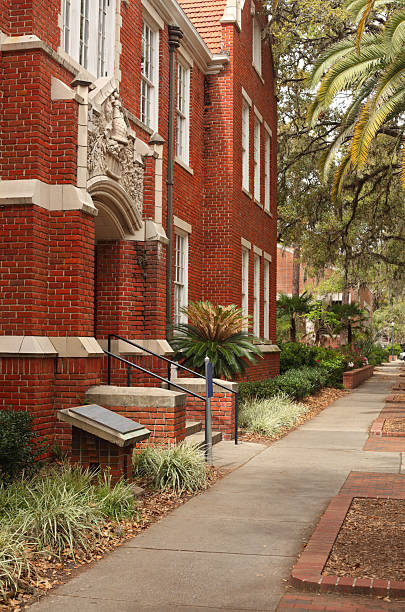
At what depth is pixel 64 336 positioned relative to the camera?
9.36 metres

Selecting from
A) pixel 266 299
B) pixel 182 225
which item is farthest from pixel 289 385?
pixel 182 225

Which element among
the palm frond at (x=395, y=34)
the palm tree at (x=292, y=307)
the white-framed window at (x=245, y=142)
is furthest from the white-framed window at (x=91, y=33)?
the palm tree at (x=292, y=307)

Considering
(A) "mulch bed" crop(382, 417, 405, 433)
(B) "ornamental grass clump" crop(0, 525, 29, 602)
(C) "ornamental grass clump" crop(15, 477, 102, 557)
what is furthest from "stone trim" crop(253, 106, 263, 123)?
(B) "ornamental grass clump" crop(0, 525, 29, 602)

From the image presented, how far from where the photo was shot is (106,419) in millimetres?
8109

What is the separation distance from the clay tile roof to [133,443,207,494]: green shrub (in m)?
11.9

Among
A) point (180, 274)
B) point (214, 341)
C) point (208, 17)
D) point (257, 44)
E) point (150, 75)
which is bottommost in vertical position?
point (214, 341)

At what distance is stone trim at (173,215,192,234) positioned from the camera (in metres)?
15.8

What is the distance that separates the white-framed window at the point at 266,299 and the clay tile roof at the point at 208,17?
701cm

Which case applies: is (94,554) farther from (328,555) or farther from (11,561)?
(328,555)

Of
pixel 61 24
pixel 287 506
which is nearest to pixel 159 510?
pixel 287 506

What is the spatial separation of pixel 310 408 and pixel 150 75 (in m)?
9.34

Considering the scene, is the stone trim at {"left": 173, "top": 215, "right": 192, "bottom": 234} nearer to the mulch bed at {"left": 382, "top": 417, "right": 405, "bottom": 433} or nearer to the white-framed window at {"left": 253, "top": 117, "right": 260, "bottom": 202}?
the white-framed window at {"left": 253, "top": 117, "right": 260, "bottom": 202}

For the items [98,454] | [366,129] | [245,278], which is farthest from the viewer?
[245,278]

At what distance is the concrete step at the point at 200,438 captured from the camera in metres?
10.9
